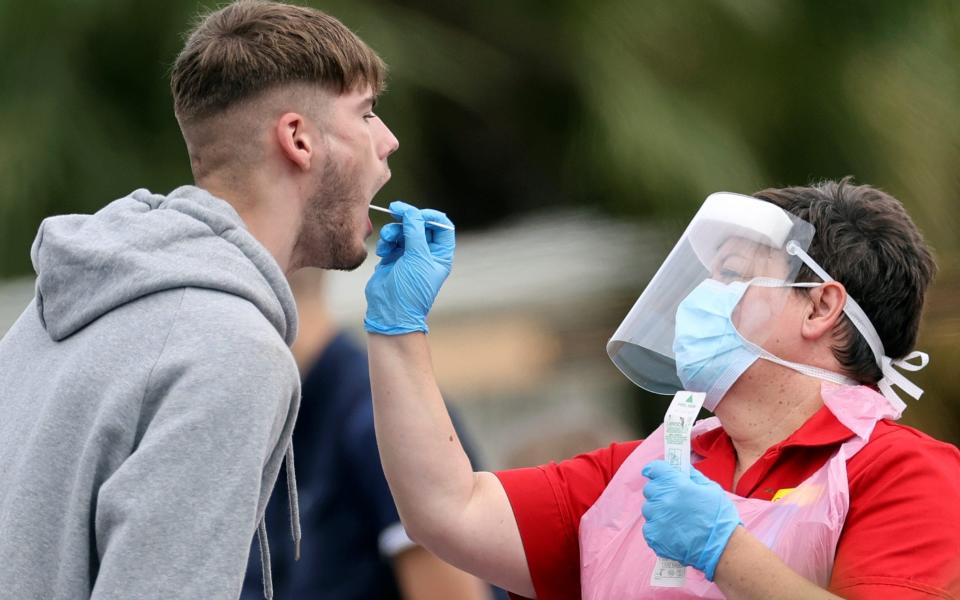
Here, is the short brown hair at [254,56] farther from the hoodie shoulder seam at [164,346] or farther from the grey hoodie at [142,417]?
the hoodie shoulder seam at [164,346]

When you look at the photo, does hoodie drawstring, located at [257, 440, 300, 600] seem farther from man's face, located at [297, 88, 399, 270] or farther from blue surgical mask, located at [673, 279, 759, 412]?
blue surgical mask, located at [673, 279, 759, 412]

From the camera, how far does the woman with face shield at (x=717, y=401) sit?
1.89 m

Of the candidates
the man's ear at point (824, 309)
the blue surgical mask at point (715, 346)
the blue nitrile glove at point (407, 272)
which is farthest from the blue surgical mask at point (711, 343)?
the blue nitrile glove at point (407, 272)

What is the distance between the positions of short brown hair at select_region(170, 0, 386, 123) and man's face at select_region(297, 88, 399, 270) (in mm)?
48

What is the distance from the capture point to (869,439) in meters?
1.88

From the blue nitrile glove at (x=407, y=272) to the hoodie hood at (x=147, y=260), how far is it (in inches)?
18.2

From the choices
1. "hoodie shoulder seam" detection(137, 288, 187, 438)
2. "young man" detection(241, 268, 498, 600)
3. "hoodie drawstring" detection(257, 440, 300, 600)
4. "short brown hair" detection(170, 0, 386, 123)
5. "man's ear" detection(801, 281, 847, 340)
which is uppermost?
"short brown hair" detection(170, 0, 386, 123)

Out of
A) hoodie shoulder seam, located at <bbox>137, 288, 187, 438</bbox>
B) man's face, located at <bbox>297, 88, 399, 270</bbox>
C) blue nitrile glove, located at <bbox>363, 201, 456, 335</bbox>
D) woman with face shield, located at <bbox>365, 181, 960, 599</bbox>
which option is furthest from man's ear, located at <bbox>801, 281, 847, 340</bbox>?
hoodie shoulder seam, located at <bbox>137, 288, 187, 438</bbox>

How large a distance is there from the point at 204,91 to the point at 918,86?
3.18 metres

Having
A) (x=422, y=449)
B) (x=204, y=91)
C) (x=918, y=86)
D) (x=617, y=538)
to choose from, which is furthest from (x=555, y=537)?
(x=918, y=86)

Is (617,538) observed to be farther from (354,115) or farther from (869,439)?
(354,115)

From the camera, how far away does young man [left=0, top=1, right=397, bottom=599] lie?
137cm

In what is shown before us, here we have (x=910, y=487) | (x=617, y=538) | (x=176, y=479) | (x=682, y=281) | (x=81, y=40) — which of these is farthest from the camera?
(x=81, y=40)

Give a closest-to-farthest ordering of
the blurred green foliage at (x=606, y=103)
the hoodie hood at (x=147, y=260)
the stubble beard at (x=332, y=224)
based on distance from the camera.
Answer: the hoodie hood at (x=147, y=260) → the stubble beard at (x=332, y=224) → the blurred green foliage at (x=606, y=103)
